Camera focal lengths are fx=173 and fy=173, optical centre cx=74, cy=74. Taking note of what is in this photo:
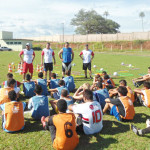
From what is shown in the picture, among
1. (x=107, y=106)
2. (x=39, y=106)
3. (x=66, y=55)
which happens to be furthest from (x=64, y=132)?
(x=66, y=55)

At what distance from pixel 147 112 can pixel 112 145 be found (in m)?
2.50

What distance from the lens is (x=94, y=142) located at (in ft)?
13.7

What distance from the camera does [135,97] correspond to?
271 inches

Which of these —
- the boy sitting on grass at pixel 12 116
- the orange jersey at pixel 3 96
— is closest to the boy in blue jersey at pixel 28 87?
the orange jersey at pixel 3 96

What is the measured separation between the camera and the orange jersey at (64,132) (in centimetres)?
365

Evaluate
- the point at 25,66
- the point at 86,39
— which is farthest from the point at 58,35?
the point at 25,66

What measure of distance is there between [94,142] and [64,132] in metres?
0.98

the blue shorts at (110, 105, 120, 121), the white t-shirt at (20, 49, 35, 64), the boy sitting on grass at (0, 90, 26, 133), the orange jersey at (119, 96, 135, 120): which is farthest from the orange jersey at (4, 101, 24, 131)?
the white t-shirt at (20, 49, 35, 64)

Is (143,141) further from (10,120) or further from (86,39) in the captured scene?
(86,39)

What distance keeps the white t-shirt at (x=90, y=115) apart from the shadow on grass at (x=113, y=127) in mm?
486

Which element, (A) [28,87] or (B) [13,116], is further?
(A) [28,87]

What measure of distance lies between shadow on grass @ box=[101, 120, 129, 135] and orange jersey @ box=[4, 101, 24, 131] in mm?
2234

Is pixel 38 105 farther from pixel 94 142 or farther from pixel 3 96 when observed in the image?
pixel 94 142

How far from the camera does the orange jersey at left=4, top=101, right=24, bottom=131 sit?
172 inches
